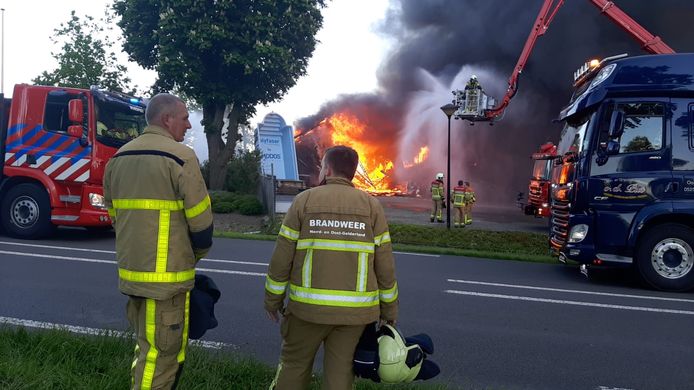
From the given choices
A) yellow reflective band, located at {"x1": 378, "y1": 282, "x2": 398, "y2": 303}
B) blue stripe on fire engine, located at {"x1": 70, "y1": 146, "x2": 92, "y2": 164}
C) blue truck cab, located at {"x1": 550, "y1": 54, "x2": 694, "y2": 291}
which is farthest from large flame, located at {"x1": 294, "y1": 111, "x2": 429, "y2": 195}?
yellow reflective band, located at {"x1": 378, "y1": 282, "x2": 398, "y2": 303}

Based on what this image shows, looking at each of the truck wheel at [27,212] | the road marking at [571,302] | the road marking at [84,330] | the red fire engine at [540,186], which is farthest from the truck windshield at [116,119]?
the red fire engine at [540,186]

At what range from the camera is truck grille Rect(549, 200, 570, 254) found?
7939mm

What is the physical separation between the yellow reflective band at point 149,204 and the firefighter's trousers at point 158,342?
453 millimetres

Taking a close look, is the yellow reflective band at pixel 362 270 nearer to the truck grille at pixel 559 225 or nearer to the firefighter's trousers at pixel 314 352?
the firefighter's trousers at pixel 314 352

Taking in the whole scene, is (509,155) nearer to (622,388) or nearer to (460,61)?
(460,61)

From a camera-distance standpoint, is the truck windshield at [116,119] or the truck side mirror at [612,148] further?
the truck windshield at [116,119]

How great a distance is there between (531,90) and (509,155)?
383 cm

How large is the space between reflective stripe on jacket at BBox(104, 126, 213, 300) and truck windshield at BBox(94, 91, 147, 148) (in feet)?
24.8

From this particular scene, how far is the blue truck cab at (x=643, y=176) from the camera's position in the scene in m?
7.34

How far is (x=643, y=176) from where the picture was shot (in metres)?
7.34

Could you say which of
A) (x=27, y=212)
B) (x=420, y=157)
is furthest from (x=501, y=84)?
(x=27, y=212)

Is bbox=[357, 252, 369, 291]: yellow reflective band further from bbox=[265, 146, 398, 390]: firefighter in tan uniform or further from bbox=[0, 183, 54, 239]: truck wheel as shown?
bbox=[0, 183, 54, 239]: truck wheel

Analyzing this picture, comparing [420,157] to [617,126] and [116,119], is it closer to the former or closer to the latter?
[116,119]

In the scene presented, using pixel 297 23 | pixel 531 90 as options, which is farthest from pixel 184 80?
pixel 531 90
